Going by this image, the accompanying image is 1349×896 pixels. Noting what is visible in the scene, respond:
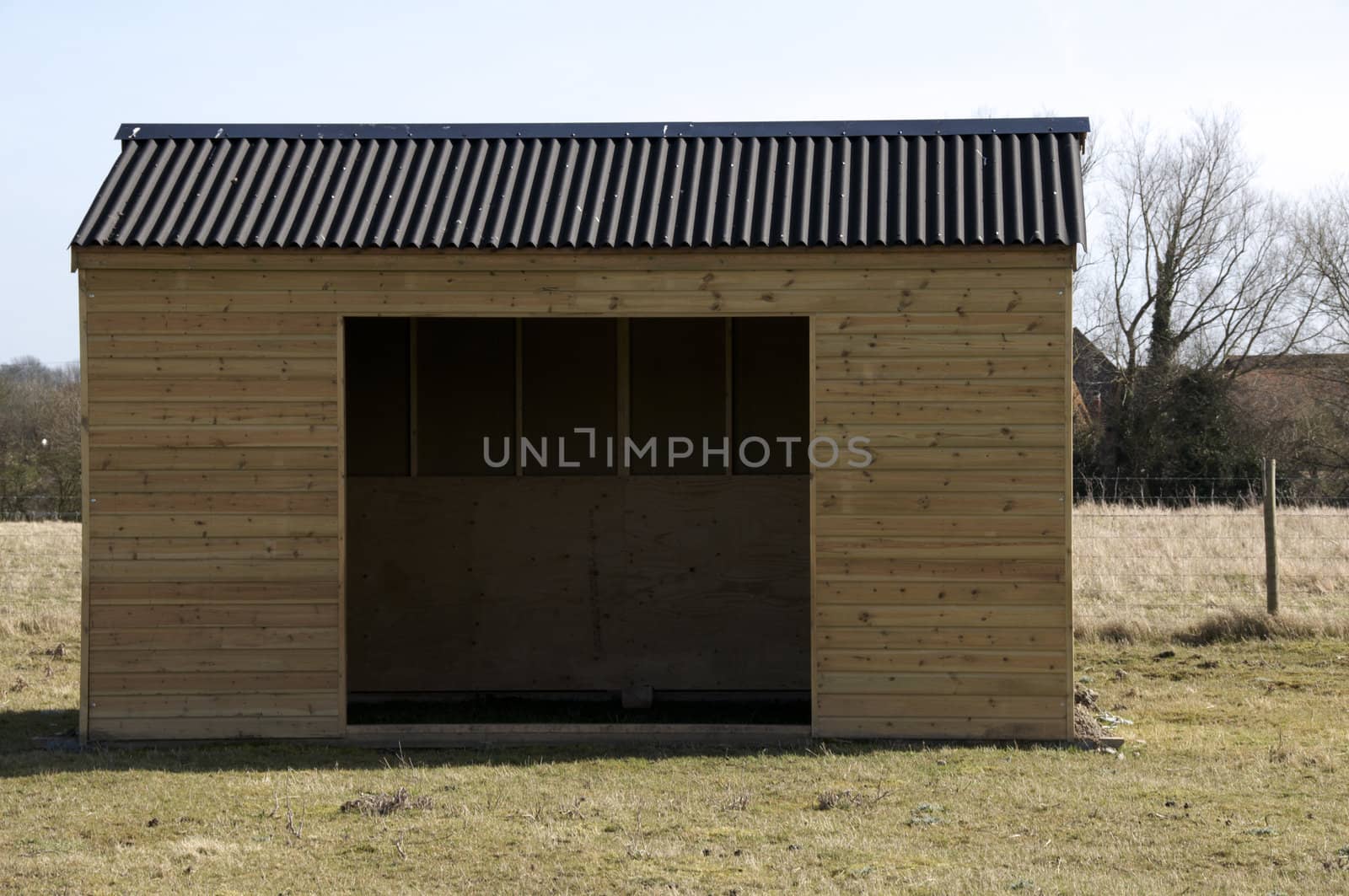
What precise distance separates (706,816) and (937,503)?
9.37ft

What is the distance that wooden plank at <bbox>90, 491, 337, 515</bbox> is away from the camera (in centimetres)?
934

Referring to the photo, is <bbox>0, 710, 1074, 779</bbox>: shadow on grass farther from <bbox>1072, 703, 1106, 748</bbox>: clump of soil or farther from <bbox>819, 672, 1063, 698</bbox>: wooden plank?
<bbox>819, 672, 1063, 698</bbox>: wooden plank

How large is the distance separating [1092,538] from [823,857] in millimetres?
11359

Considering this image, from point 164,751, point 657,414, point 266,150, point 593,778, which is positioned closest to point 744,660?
point 657,414

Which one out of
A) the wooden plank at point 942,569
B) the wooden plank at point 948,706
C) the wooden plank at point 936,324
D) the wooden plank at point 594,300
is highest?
the wooden plank at point 594,300

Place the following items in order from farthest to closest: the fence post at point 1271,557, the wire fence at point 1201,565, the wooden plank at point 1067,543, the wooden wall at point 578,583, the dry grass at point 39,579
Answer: the dry grass at point 39,579 → the wire fence at point 1201,565 → the fence post at point 1271,557 → the wooden wall at point 578,583 → the wooden plank at point 1067,543

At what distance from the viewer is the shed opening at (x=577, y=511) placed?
11852 mm

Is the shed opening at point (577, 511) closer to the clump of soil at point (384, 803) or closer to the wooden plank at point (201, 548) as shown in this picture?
the wooden plank at point (201, 548)

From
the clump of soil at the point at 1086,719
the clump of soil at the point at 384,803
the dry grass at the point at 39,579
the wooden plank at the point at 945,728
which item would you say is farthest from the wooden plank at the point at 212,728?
the dry grass at the point at 39,579

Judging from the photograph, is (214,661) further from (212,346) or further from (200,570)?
(212,346)

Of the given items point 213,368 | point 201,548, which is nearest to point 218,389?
point 213,368

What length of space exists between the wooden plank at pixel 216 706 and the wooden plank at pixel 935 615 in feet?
10.7

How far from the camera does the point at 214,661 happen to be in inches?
368

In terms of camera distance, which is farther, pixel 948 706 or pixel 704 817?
pixel 948 706
